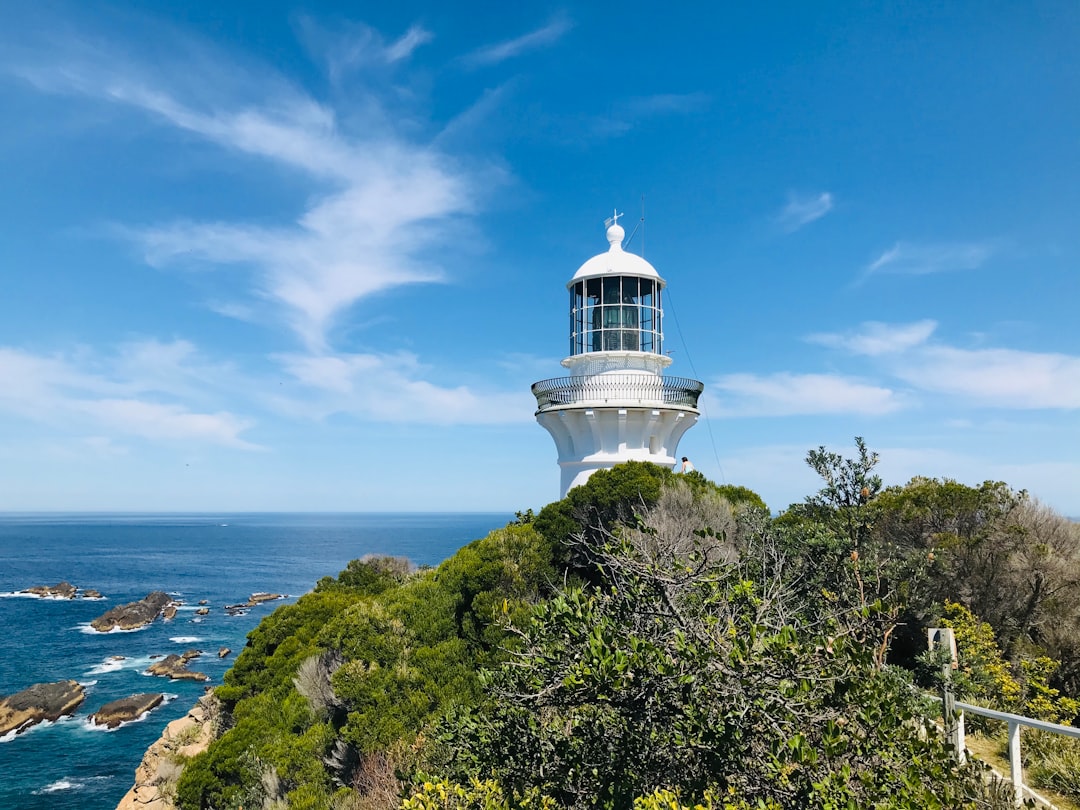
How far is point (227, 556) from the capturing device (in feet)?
342

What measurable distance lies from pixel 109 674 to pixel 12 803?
15.4m

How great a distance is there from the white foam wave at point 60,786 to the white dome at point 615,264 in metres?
21.6

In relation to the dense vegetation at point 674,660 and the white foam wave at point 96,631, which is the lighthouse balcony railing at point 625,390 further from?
the white foam wave at point 96,631

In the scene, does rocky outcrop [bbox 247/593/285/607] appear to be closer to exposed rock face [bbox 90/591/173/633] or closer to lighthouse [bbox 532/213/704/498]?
exposed rock face [bbox 90/591/173/633]

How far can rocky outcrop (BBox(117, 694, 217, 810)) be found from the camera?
17547mm

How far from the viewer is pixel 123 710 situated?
2842cm

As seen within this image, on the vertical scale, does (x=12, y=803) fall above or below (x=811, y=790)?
below

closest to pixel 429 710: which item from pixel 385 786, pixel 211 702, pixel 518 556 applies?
pixel 385 786

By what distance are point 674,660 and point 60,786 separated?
25358 mm

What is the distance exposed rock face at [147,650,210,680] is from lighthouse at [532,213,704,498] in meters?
26.7

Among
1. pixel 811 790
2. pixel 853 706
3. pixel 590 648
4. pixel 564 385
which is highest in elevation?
pixel 564 385

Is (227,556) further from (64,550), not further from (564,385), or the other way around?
(564,385)

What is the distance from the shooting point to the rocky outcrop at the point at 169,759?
57.6 ft

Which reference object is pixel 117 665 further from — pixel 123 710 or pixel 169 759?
pixel 169 759
